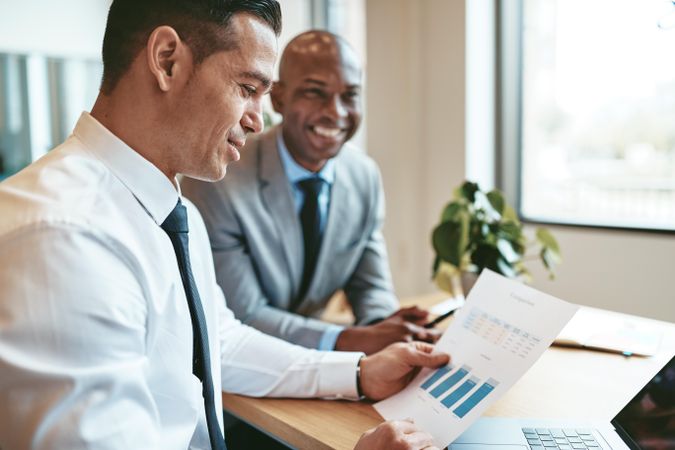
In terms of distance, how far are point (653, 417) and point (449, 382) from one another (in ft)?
1.00

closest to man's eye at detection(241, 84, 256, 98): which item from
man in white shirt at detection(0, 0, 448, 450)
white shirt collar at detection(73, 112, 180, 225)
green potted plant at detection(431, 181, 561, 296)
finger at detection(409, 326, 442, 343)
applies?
man in white shirt at detection(0, 0, 448, 450)

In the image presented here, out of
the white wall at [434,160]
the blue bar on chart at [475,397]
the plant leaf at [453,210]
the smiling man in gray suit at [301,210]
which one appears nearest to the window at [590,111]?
the white wall at [434,160]

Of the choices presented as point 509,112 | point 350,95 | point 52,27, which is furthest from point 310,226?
point 52,27

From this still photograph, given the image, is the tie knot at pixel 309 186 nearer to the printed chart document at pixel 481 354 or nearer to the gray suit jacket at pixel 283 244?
the gray suit jacket at pixel 283 244

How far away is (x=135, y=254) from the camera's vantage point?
28.7 inches

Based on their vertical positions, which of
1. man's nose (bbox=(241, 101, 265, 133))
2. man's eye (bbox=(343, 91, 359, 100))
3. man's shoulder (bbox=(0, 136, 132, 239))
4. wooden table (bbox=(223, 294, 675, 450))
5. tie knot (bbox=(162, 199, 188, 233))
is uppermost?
man's eye (bbox=(343, 91, 359, 100))

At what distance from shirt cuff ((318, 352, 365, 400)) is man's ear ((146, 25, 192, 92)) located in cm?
57

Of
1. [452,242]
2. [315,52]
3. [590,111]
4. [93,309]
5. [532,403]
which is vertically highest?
[315,52]

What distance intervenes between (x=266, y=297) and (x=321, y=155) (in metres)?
0.40

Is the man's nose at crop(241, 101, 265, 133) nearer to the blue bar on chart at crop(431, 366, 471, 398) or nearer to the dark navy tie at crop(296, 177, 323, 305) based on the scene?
the blue bar on chart at crop(431, 366, 471, 398)

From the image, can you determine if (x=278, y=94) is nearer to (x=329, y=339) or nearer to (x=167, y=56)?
(x=329, y=339)

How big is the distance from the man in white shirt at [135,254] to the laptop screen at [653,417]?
0.94 feet

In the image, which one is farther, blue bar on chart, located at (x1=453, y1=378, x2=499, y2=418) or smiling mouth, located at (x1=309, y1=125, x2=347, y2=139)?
smiling mouth, located at (x1=309, y1=125, x2=347, y2=139)

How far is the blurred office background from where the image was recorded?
2109mm
